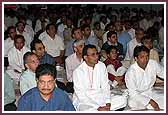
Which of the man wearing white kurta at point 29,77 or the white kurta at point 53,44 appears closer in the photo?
the man wearing white kurta at point 29,77

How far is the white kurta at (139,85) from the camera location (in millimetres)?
3605

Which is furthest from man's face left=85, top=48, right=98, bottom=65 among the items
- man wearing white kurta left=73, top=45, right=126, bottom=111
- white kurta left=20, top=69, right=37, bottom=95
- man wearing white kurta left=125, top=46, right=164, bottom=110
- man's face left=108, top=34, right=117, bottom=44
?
man's face left=108, top=34, right=117, bottom=44

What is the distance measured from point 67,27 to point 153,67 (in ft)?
11.4

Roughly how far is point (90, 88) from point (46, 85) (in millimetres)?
841

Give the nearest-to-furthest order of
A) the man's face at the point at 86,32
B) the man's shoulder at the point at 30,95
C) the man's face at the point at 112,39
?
the man's shoulder at the point at 30,95
the man's face at the point at 112,39
the man's face at the point at 86,32

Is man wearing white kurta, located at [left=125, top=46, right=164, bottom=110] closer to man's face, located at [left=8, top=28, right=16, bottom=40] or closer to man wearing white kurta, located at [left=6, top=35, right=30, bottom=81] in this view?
man wearing white kurta, located at [left=6, top=35, right=30, bottom=81]

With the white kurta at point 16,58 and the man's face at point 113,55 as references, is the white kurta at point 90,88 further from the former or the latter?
the white kurta at point 16,58

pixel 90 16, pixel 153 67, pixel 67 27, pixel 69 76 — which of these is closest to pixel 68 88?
pixel 69 76

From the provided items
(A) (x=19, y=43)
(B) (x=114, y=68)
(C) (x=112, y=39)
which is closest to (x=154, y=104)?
(B) (x=114, y=68)

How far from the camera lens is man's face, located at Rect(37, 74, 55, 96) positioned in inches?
110

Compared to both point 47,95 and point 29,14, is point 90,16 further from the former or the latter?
point 47,95

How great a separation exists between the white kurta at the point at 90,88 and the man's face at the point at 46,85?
72 cm

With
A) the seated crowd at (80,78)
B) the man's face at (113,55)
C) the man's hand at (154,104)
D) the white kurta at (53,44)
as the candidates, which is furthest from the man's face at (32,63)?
the white kurta at (53,44)

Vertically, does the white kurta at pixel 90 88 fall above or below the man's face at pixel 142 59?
below
